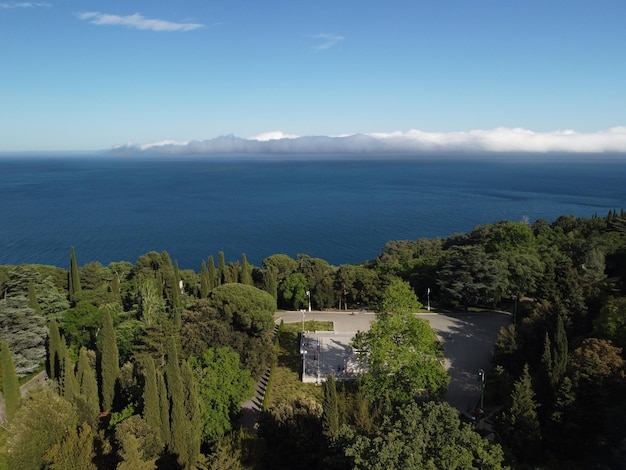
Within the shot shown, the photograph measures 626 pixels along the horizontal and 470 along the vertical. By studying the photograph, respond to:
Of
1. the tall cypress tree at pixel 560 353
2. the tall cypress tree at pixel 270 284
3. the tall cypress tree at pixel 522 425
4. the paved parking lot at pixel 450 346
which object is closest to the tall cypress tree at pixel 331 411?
the tall cypress tree at pixel 522 425

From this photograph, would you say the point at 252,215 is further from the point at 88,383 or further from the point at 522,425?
the point at 522,425

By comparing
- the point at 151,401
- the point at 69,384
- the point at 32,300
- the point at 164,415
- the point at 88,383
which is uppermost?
the point at 32,300

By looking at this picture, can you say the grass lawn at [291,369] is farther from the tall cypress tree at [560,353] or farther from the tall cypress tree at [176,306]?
the tall cypress tree at [560,353]

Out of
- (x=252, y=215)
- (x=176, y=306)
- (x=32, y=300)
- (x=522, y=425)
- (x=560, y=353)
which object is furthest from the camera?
(x=252, y=215)

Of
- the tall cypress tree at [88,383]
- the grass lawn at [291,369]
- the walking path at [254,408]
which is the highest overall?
the tall cypress tree at [88,383]

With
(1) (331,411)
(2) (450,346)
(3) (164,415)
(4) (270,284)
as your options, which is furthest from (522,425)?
(4) (270,284)

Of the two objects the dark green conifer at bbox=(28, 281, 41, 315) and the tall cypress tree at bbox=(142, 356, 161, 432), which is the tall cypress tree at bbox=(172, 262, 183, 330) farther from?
the dark green conifer at bbox=(28, 281, 41, 315)

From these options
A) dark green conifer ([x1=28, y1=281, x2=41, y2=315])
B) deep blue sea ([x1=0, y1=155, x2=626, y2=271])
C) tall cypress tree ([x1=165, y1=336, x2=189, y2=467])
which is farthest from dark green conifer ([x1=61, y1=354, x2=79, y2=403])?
deep blue sea ([x1=0, y1=155, x2=626, y2=271])
